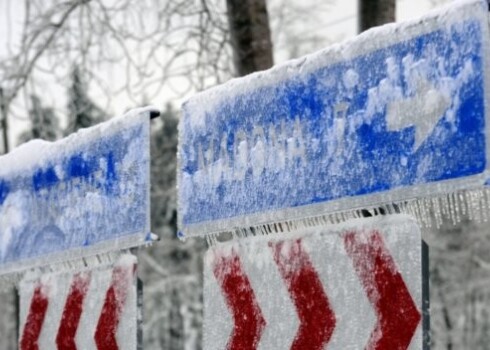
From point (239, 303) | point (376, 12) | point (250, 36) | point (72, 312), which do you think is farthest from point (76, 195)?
point (376, 12)

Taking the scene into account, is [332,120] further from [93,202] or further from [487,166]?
[93,202]

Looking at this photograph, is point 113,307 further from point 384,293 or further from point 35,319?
point 384,293

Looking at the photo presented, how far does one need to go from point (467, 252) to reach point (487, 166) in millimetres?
25436

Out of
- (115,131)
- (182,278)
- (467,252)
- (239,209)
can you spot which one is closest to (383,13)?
(115,131)

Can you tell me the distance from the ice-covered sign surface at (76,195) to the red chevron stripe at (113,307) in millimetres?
71

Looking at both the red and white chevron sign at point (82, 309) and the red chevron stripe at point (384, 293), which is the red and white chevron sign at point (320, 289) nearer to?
the red chevron stripe at point (384, 293)

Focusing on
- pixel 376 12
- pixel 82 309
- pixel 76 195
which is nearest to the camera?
pixel 82 309

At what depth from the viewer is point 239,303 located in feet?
7.63

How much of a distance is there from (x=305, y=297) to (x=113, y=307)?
74cm

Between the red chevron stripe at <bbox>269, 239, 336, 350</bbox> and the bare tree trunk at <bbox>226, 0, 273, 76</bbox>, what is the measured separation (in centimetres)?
296

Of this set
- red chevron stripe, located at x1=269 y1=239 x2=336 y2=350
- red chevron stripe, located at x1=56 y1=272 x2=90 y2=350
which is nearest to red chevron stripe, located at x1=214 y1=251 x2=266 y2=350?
red chevron stripe, located at x1=269 y1=239 x2=336 y2=350

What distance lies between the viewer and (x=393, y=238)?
6.60ft

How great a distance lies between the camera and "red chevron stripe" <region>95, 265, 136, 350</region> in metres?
2.72

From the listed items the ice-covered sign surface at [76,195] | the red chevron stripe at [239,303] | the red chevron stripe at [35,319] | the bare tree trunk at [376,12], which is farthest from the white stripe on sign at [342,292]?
the bare tree trunk at [376,12]
